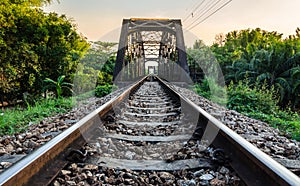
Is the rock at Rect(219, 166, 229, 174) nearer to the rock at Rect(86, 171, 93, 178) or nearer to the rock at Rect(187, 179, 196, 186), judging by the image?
the rock at Rect(187, 179, 196, 186)

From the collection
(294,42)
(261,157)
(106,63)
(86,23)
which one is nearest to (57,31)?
(86,23)

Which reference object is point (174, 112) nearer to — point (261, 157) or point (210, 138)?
point (210, 138)

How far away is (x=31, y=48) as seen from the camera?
11195 millimetres

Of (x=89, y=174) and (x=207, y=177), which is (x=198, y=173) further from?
(x=89, y=174)

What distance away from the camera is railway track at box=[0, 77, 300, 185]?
3.83ft

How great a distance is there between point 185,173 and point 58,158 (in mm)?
729

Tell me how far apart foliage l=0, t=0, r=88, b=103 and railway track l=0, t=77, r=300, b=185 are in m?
8.92

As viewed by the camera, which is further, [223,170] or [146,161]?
[146,161]

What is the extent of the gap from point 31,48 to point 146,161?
11.1m

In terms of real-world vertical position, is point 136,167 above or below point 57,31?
below

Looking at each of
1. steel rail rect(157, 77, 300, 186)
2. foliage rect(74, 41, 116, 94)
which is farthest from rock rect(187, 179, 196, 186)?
foliage rect(74, 41, 116, 94)

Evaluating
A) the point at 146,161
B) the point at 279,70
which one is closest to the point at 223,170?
the point at 146,161

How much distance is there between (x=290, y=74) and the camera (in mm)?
13617

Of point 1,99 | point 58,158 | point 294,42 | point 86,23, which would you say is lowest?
point 1,99
